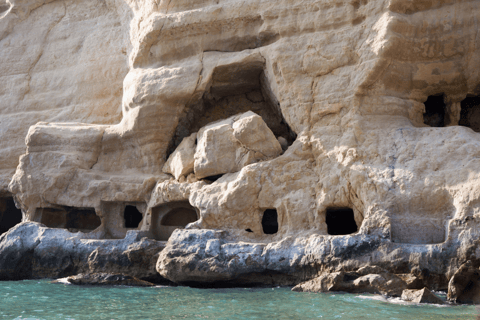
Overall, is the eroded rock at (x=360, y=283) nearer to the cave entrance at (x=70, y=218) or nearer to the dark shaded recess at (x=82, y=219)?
the cave entrance at (x=70, y=218)

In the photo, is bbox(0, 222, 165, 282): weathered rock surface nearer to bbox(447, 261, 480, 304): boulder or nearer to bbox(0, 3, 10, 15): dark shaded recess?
bbox(447, 261, 480, 304): boulder

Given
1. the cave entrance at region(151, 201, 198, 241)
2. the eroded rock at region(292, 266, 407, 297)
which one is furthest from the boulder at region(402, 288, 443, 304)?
the cave entrance at region(151, 201, 198, 241)

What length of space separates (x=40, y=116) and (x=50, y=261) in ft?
22.7

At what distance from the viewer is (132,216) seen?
46.6 feet

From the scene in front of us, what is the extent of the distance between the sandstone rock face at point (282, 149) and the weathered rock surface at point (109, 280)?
2.14 ft

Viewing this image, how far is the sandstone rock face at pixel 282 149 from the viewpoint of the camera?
9391 millimetres

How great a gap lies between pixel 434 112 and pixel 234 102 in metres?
5.27

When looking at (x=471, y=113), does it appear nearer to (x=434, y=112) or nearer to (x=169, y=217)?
(x=434, y=112)

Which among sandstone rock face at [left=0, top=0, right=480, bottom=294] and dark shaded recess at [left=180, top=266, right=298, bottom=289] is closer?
sandstone rock face at [left=0, top=0, right=480, bottom=294]

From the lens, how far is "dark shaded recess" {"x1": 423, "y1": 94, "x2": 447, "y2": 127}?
1211 centimetres

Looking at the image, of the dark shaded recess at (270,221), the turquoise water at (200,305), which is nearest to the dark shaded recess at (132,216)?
the dark shaded recess at (270,221)

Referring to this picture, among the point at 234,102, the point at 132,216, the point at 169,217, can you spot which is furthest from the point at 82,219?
the point at 234,102

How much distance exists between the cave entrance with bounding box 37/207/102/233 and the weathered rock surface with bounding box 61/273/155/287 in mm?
3758

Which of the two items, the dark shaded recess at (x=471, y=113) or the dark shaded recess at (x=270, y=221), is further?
the dark shaded recess at (x=270, y=221)
